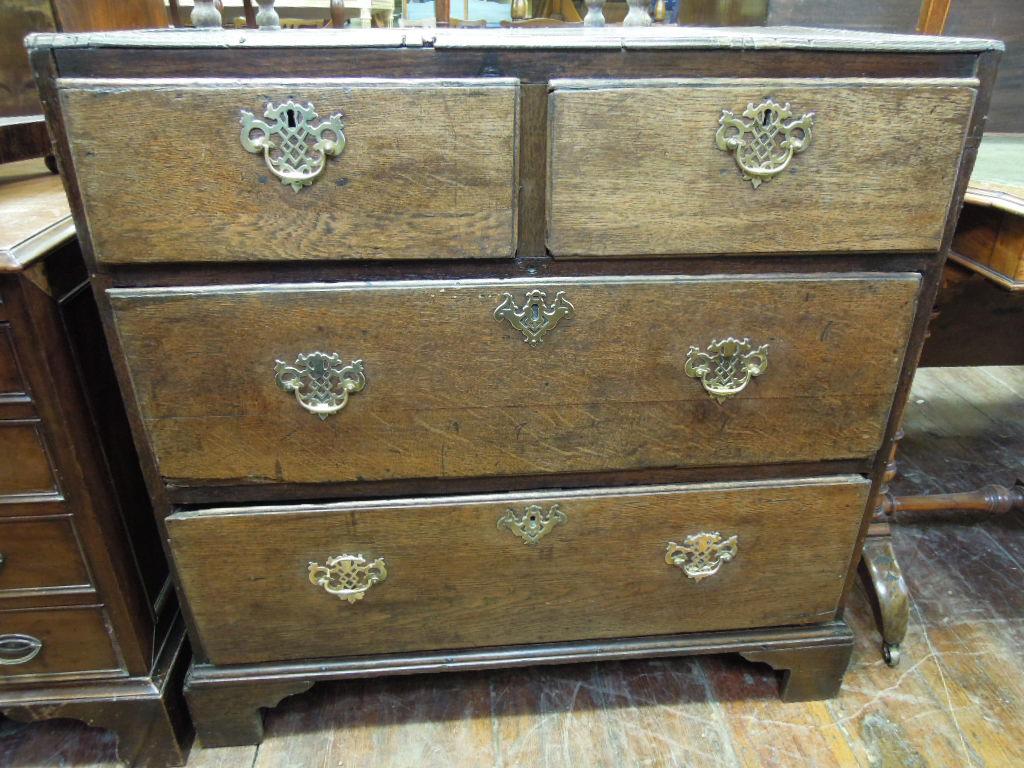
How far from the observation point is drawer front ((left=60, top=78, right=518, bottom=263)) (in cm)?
73

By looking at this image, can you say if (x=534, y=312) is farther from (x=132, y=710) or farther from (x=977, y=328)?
(x=977, y=328)

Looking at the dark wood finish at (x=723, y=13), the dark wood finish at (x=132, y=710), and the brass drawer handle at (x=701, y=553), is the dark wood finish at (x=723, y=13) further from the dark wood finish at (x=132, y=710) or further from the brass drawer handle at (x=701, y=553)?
the dark wood finish at (x=132, y=710)

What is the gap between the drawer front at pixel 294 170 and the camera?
73 centimetres

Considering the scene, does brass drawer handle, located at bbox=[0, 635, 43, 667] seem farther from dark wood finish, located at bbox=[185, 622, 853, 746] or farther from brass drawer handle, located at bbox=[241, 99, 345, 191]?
brass drawer handle, located at bbox=[241, 99, 345, 191]

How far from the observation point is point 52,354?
0.87 meters

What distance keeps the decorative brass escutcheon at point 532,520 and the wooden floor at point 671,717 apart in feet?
1.33

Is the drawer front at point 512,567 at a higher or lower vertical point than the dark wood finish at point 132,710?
higher

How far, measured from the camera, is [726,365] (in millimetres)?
921

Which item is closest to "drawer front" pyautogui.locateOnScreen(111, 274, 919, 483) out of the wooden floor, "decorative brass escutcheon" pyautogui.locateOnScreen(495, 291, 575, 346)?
"decorative brass escutcheon" pyautogui.locateOnScreen(495, 291, 575, 346)

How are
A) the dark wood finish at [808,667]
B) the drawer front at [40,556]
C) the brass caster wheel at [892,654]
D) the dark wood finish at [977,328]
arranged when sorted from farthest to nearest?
the dark wood finish at [977,328]
the brass caster wheel at [892,654]
the dark wood finish at [808,667]
the drawer front at [40,556]

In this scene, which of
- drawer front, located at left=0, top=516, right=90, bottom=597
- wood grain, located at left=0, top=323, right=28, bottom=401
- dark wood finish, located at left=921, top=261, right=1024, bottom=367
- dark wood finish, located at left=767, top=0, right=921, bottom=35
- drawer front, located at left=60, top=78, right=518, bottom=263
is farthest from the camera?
dark wood finish, located at left=921, top=261, right=1024, bottom=367

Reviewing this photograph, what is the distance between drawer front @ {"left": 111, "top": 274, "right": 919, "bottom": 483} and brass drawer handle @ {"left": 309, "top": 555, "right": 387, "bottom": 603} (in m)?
0.14

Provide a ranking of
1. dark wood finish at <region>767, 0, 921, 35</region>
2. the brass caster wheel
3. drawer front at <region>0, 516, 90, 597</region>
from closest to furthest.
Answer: drawer front at <region>0, 516, 90, 597</region> < the brass caster wheel < dark wood finish at <region>767, 0, 921, 35</region>

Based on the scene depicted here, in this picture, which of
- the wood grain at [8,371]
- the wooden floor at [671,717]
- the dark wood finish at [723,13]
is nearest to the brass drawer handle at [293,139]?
the wood grain at [8,371]
